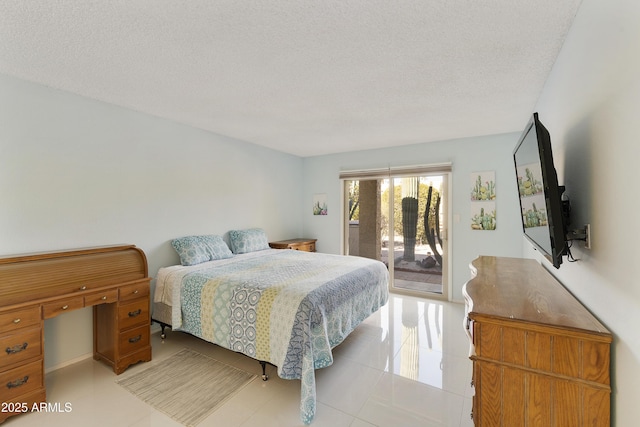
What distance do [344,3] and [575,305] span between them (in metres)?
1.96

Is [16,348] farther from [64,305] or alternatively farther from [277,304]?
[277,304]

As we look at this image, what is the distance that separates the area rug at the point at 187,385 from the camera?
199cm

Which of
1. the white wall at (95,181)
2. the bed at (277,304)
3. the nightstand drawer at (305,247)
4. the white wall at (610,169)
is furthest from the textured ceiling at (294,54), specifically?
the nightstand drawer at (305,247)

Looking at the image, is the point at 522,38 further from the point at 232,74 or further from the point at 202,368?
the point at 202,368

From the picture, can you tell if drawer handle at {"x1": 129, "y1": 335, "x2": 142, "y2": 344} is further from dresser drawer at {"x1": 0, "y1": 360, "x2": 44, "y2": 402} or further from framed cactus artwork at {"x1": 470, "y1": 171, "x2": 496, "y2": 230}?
framed cactus artwork at {"x1": 470, "y1": 171, "x2": 496, "y2": 230}

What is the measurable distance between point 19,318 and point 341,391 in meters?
2.33

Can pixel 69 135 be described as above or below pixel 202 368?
above

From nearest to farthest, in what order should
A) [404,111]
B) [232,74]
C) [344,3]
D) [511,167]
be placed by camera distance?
[344,3] < [232,74] < [404,111] < [511,167]

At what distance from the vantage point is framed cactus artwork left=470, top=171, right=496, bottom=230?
156 inches

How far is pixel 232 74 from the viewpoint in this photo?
2.21 metres

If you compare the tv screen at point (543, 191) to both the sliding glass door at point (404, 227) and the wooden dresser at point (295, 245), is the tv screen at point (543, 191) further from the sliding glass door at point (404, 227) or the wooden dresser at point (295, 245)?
the wooden dresser at point (295, 245)

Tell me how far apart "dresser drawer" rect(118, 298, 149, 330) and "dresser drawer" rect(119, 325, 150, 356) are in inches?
2.0

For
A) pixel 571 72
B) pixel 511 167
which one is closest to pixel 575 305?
pixel 571 72

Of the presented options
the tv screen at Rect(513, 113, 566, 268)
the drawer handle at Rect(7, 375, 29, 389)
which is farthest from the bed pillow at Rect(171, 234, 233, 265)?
the tv screen at Rect(513, 113, 566, 268)
